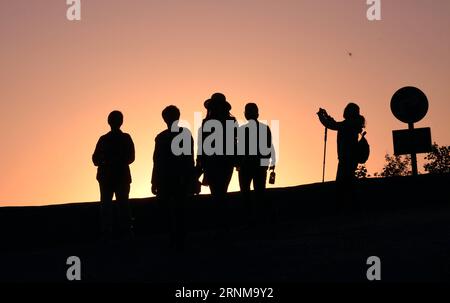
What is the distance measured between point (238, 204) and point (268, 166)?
9.13ft

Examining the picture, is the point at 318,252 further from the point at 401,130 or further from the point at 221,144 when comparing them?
the point at 401,130

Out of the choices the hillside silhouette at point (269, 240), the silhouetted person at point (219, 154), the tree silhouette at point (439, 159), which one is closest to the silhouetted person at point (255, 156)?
the hillside silhouette at point (269, 240)

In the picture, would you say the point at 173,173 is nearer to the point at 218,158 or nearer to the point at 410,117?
the point at 218,158

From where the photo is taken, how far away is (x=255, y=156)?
1708 cm

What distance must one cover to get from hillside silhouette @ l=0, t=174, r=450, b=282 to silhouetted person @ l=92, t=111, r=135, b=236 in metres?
0.53

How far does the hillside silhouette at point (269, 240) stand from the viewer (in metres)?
12.1

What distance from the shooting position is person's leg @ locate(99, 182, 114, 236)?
1667 centimetres

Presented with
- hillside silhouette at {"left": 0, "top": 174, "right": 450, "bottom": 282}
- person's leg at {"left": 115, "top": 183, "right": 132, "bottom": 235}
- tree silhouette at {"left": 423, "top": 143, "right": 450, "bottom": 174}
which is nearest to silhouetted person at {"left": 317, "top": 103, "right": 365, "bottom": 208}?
hillside silhouette at {"left": 0, "top": 174, "right": 450, "bottom": 282}

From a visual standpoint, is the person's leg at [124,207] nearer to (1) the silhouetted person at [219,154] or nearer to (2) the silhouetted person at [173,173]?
(1) the silhouetted person at [219,154]

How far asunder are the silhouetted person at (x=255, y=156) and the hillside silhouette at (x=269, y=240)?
1.67 feet

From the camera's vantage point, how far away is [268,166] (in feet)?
57.6

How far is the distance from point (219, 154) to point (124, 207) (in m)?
2.23

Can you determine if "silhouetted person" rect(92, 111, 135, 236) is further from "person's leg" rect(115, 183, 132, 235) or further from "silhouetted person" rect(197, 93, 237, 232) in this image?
"silhouetted person" rect(197, 93, 237, 232)
